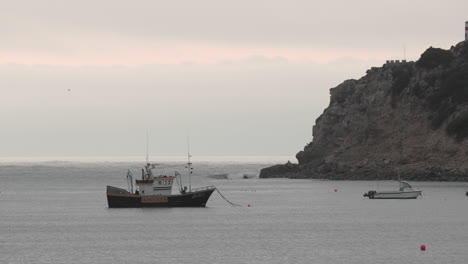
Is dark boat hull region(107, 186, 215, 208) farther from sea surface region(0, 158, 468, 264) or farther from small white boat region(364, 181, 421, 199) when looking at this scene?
small white boat region(364, 181, 421, 199)

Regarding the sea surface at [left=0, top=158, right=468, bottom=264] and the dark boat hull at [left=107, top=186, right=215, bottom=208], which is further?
the dark boat hull at [left=107, top=186, right=215, bottom=208]

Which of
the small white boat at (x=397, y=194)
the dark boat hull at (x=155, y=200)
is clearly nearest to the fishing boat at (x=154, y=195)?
the dark boat hull at (x=155, y=200)

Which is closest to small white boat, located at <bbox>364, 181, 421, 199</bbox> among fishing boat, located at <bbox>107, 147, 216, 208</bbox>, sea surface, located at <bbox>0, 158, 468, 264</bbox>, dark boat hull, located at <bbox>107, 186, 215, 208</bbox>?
sea surface, located at <bbox>0, 158, 468, 264</bbox>

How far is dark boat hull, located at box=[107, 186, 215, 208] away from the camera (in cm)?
11144

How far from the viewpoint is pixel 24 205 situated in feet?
441

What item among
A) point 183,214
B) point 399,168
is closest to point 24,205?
point 183,214

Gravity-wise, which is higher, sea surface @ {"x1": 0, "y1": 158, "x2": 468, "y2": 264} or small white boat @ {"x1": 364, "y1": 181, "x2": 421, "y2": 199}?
small white boat @ {"x1": 364, "y1": 181, "x2": 421, "y2": 199}

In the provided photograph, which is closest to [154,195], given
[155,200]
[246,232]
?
[155,200]

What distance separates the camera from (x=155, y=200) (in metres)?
111

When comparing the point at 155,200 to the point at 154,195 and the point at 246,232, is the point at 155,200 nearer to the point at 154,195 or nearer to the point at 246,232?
the point at 154,195

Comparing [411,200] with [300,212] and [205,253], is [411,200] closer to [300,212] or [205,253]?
[300,212]

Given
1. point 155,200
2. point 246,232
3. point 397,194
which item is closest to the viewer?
point 246,232

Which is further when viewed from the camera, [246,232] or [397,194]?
[397,194]

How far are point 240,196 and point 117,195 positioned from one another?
43599mm
